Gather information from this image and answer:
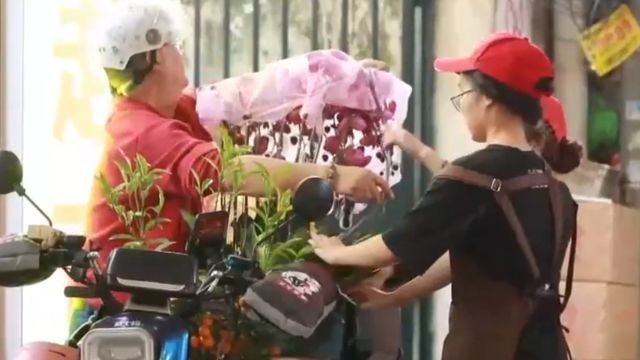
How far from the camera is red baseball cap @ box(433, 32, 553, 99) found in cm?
173

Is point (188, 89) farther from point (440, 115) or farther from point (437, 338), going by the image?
point (437, 338)

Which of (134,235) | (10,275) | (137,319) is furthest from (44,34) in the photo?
(137,319)

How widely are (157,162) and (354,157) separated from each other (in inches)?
14.8

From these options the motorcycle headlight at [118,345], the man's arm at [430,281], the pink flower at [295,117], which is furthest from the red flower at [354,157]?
the motorcycle headlight at [118,345]

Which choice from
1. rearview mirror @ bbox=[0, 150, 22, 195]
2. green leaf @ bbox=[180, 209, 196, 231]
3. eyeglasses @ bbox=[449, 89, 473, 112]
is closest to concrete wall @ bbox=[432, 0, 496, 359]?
eyeglasses @ bbox=[449, 89, 473, 112]

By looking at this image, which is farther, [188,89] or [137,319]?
[188,89]

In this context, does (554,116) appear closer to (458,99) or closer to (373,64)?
(458,99)

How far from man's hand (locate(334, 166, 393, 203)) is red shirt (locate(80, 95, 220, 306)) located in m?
0.23

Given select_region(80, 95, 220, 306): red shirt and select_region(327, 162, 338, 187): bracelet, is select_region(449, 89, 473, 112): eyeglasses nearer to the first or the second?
select_region(327, 162, 338, 187): bracelet

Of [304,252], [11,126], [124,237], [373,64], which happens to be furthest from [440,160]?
[11,126]

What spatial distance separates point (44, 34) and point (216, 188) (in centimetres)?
70

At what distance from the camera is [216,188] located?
5.66 feet

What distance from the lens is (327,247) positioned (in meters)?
1.71

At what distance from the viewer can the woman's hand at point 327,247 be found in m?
1.69
